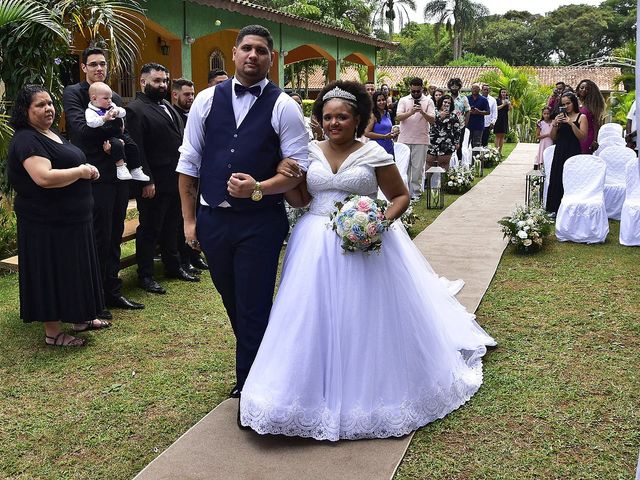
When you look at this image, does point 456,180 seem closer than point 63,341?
No

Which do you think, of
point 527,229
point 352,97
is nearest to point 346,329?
point 352,97

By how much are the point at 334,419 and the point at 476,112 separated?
15973 mm

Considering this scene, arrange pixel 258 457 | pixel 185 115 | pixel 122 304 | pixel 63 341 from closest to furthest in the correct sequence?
pixel 258 457
pixel 63 341
pixel 122 304
pixel 185 115

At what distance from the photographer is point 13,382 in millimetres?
4754

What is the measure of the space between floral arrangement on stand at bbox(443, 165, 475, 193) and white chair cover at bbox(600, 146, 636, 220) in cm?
373

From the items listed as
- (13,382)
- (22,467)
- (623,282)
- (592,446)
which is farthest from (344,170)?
(623,282)

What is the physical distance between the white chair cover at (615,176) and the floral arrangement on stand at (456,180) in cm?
373

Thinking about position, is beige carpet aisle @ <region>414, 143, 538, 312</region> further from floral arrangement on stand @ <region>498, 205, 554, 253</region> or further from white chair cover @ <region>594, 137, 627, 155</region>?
white chair cover @ <region>594, 137, 627, 155</region>

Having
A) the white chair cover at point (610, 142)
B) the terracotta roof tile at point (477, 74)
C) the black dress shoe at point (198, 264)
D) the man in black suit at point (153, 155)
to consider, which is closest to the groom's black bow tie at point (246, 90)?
the man in black suit at point (153, 155)

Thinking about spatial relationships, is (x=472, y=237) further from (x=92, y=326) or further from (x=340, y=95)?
(x=340, y=95)

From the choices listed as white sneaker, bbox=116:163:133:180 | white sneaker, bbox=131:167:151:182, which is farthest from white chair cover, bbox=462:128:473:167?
white sneaker, bbox=116:163:133:180

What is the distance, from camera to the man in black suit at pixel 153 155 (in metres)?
6.64

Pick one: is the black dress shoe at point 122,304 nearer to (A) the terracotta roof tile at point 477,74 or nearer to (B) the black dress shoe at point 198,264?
(B) the black dress shoe at point 198,264

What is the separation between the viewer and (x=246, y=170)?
12.6ft
